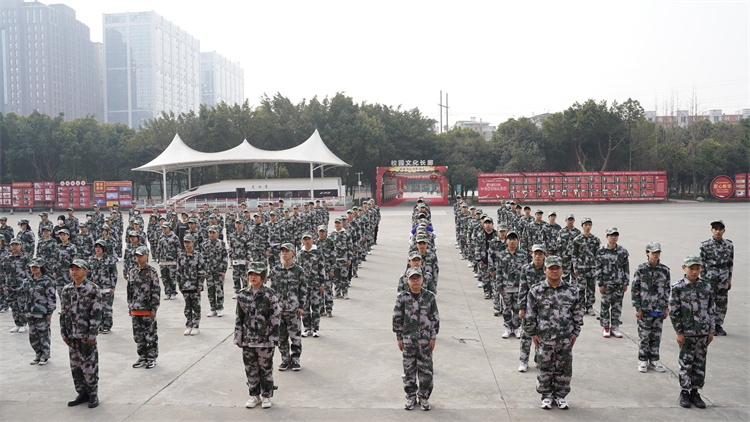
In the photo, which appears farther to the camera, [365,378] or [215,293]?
[215,293]

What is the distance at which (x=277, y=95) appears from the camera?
53.1 metres

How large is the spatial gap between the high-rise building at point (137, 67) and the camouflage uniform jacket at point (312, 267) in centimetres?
13425

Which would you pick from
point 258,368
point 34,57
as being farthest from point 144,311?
point 34,57

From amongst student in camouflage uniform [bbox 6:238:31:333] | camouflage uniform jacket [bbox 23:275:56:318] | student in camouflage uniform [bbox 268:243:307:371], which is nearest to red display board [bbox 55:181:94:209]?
student in camouflage uniform [bbox 6:238:31:333]

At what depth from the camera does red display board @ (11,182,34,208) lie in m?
43.5

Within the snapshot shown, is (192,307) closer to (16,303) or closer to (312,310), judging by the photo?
(312,310)

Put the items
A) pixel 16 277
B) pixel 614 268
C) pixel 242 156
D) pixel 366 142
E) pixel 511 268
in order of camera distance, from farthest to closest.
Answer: pixel 366 142, pixel 242 156, pixel 16 277, pixel 511 268, pixel 614 268

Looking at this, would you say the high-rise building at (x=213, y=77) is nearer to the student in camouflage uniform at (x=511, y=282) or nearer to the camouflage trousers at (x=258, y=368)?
the student in camouflage uniform at (x=511, y=282)

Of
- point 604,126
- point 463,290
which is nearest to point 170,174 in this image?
point 604,126

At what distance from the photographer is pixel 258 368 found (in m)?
5.62

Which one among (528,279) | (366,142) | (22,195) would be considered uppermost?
(366,142)

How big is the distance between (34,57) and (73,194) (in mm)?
90586

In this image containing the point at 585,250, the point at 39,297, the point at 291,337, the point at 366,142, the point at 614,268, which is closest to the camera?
the point at 291,337

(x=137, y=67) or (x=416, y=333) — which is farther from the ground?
(x=137, y=67)
